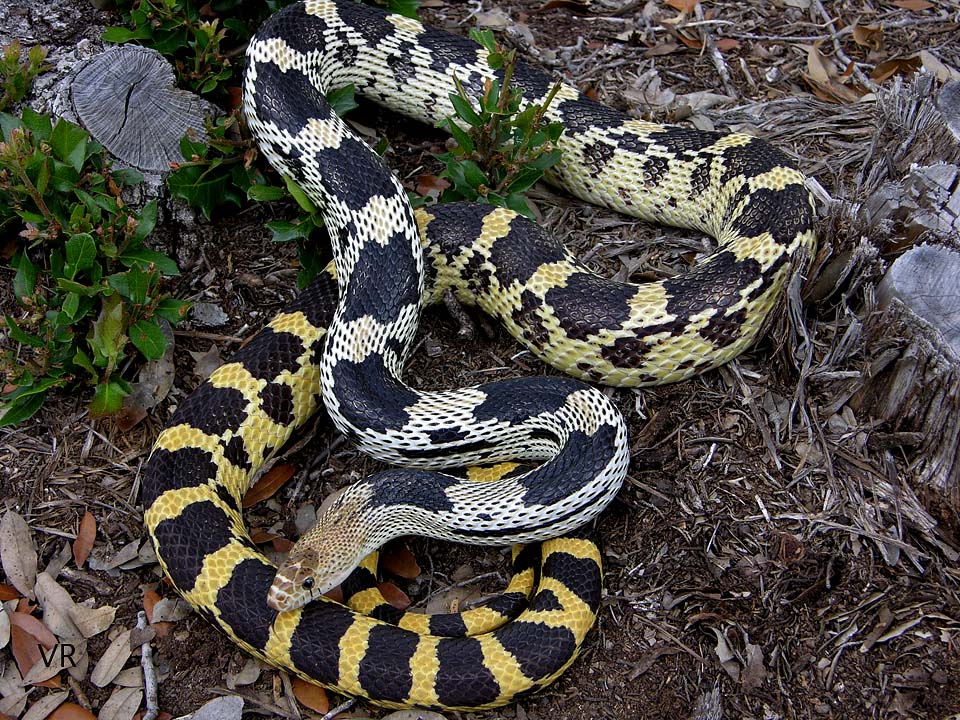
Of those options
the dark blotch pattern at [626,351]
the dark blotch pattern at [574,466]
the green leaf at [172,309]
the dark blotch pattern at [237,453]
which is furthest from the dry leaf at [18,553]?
the dark blotch pattern at [626,351]

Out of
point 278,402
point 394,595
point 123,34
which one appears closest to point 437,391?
point 278,402

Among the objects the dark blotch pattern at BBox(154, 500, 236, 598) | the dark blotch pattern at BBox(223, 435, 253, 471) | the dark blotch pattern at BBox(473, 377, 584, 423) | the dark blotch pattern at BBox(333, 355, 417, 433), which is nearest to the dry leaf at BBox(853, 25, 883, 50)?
the dark blotch pattern at BBox(473, 377, 584, 423)

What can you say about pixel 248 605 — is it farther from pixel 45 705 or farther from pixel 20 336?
pixel 20 336

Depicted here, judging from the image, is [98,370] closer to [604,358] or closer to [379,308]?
[379,308]

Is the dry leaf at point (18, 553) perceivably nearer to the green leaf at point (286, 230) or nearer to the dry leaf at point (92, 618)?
the dry leaf at point (92, 618)

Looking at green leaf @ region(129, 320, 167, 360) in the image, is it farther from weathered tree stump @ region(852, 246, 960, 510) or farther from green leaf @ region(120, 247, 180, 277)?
weathered tree stump @ region(852, 246, 960, 510)
